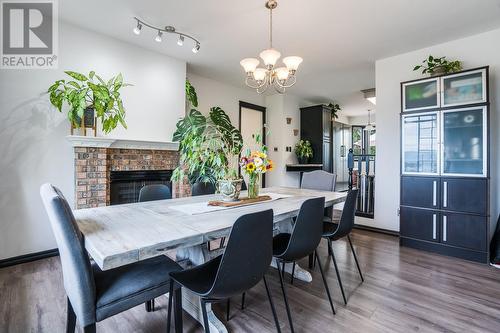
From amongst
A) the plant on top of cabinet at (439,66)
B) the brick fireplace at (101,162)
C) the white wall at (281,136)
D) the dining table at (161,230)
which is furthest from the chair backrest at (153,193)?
the white wall at (281,136)

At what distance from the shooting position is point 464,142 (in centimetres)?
295

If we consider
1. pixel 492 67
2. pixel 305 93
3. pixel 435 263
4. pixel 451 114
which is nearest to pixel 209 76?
pixel 305 93

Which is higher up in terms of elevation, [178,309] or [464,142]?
[464,142]

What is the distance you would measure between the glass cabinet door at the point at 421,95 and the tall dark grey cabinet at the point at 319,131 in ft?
9.04

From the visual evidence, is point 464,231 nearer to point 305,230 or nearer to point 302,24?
point 305,230

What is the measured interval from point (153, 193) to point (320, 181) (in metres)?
2.06

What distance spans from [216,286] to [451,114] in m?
3.41

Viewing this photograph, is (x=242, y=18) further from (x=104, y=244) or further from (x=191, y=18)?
(x=104, y=244)

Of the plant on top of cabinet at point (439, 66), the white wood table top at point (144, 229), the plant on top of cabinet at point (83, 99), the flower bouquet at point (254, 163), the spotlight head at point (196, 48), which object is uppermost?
the spotlight head at point (196, 48)

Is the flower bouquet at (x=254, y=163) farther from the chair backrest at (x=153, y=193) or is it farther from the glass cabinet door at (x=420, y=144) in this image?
the glass cabinet door at (x=420, y=144)

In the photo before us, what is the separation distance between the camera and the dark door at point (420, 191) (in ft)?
10.2

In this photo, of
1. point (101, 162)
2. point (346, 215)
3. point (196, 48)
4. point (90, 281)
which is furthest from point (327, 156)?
point (90, 281)

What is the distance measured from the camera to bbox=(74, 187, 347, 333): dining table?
1.06 m

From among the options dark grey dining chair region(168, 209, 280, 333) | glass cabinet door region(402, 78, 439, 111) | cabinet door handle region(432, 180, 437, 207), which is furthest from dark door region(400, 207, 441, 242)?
dark grey dining chair region(168, 209, 280, 333)
